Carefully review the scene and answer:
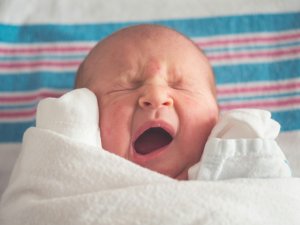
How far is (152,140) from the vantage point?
3.48ft

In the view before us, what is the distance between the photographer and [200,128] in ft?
3.45

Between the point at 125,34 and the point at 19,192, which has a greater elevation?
the point at 125,34

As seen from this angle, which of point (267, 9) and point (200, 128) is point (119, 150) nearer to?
point (200, 128)

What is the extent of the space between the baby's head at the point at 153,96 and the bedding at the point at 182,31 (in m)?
0.19

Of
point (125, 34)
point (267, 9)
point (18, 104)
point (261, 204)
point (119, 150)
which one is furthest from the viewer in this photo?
point (267, 9)

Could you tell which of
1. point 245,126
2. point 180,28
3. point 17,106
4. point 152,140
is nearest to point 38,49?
point 17,106

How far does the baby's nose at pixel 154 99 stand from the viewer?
3.32ft

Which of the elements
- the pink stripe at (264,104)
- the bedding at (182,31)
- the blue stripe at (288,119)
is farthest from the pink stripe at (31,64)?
the blue stripe at (288,119)

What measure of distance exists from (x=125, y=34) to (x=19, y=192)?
400mm

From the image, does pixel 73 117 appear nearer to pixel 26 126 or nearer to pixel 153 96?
pixel 153 96

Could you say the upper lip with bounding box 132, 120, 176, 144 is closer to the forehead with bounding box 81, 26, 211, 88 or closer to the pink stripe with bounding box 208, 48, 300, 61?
the forehead with bounding box 81, 26, 211, 88

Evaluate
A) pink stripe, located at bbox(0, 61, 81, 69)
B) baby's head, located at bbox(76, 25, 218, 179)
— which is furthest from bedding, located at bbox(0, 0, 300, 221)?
baby's head, located at bbox(76, 25, 218, 179)

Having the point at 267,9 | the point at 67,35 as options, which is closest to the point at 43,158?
the point at 67,35

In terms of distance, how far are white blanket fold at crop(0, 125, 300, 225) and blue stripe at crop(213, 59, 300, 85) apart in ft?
1.44
